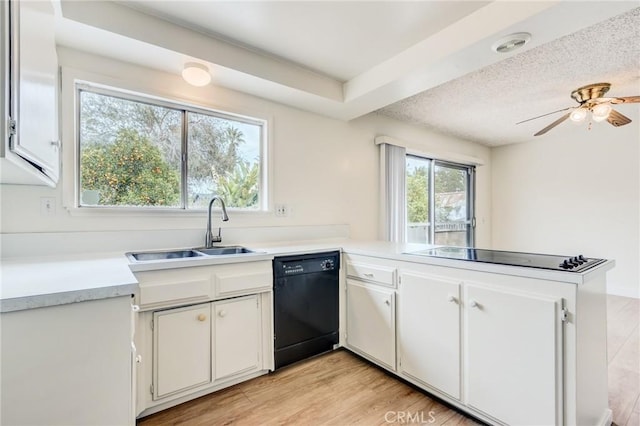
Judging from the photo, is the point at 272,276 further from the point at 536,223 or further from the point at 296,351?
the point at 536,223

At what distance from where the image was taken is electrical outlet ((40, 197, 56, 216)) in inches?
70.2

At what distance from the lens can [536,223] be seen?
489 centimetres

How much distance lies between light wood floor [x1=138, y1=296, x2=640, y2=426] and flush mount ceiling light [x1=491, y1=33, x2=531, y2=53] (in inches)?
85.9

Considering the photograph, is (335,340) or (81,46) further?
(335,340)

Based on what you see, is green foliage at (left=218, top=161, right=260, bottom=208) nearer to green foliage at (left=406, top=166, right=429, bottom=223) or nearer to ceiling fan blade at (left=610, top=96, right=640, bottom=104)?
green foliage at (left=406, top=166, right=429, bottom=223)

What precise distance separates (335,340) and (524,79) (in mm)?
2825

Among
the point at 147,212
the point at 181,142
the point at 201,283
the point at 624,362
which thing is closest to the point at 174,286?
the point at 201,283

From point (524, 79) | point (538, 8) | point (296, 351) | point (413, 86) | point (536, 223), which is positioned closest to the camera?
point (538, 8)

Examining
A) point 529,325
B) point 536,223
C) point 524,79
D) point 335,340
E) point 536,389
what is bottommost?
point 335,340

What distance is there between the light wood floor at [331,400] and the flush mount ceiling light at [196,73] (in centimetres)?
210

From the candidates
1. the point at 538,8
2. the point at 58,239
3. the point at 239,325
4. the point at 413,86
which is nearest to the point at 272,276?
the point at 239,325

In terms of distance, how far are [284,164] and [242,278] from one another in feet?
4.10

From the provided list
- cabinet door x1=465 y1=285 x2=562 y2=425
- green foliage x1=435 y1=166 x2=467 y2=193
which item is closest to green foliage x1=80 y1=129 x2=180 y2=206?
cabinet door x1=465 y1=285 x2=562 y2=425

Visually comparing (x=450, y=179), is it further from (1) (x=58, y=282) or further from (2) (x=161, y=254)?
(1) (x=58, y=282)
